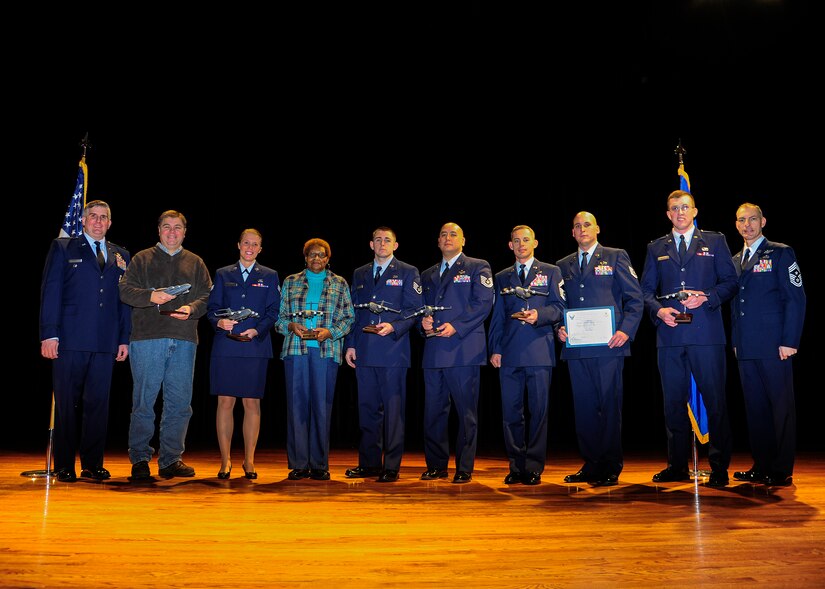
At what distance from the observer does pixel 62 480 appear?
454 cm

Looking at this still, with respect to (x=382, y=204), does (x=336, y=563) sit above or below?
below

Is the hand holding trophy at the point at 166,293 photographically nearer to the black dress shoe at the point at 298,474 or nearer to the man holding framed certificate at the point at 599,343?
the black dress shoe at the point at 298,474

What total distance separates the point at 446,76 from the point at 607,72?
1.92 m

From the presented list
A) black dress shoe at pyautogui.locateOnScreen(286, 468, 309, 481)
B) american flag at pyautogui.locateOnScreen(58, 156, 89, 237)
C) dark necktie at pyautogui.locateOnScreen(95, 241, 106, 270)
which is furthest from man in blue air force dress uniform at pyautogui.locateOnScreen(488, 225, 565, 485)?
american flag at pyautogui.locateOnScreen(58, 156, 89, 237)

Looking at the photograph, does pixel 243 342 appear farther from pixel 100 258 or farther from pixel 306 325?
pixel 100 258

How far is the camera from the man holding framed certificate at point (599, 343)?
4629mm

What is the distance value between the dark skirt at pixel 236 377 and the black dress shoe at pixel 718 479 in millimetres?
2795

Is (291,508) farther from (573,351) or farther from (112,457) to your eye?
(112,457)

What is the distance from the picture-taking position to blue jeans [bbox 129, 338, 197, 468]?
4.71 metres

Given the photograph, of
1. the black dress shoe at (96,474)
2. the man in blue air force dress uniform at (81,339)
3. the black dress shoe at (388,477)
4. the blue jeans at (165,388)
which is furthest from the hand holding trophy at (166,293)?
the black dress shoe at (388,477)

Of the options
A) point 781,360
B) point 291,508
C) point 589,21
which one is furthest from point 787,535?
point 589,21

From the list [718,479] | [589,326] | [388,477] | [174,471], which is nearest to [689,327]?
[589,326]

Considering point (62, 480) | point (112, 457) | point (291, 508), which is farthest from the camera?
point (112, 457)

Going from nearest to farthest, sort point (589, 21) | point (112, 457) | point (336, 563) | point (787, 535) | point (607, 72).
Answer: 1. point (336, 563)
2. point (787, 535)
3. point (112, 457)
4. point (589, 21)
5. point (607, 72)
